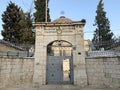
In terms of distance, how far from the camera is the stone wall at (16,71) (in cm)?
1044

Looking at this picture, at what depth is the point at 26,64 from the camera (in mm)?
11711

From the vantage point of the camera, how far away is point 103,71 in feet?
36.1

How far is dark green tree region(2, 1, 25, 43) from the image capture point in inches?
795

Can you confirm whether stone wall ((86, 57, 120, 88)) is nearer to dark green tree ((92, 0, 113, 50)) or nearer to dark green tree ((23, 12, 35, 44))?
dark green tree ((23, 12, 35, 44))

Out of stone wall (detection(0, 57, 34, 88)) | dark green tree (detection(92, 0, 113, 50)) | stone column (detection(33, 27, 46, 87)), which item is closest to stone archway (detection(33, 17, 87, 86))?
stone column (detection(33, 27, 46, 87))

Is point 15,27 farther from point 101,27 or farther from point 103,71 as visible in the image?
point 101,27

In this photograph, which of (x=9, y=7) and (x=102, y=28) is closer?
(x=9, y=7)

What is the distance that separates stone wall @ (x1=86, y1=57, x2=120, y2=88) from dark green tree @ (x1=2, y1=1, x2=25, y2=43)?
37.8ft

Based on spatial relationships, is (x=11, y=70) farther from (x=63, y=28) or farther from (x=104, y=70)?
(x=104, y=70)

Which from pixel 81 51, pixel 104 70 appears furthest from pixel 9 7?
pixel 104 70

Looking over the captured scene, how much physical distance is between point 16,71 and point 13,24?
1091 cm

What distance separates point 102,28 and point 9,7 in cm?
1723

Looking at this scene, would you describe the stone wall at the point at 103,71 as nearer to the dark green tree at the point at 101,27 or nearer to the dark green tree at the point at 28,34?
the dark green tree at the point at 28,34

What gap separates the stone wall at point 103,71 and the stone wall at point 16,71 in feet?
14.4
